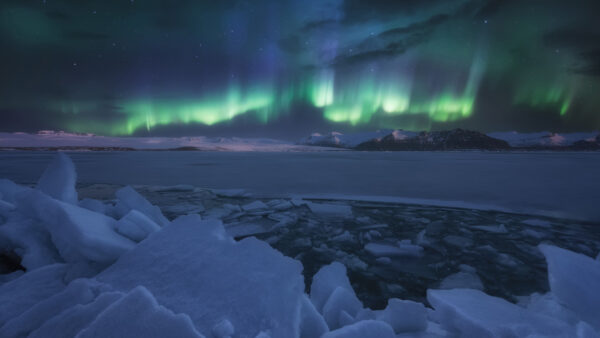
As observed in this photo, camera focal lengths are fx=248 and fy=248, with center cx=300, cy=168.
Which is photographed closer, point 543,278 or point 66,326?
point 66,326

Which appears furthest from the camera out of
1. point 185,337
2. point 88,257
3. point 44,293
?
point 88,257

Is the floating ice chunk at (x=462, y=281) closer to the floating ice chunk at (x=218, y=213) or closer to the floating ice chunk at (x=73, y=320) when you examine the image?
the floating ice chunk at (x=73, y=320)

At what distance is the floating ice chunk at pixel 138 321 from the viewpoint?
1.12 metres

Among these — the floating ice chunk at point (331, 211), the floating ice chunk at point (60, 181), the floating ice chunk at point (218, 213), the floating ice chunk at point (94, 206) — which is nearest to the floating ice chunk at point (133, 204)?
the floating ice chunk at point (94, 206)

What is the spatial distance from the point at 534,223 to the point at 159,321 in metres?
6.32

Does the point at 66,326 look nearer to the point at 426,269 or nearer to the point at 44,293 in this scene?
the point at 44,293

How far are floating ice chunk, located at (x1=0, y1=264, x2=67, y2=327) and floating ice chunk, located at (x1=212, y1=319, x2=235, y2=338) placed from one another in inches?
49.3

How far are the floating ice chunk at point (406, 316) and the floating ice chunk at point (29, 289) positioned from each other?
225 centimetres

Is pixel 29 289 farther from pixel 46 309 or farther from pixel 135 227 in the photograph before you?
pixel 135 227

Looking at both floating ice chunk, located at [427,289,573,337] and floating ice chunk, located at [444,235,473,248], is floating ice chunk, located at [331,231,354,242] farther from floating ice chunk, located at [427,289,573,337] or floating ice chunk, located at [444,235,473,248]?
floating ice chunk, located at [427,289,573,337]

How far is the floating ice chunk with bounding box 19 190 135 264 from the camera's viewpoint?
5.93ft

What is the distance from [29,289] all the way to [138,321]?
45.1 inches

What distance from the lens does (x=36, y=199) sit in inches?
85.4

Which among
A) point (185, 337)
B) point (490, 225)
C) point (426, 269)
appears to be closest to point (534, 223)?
point (490, 225)
